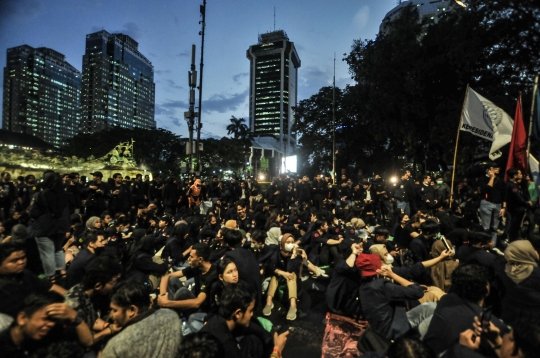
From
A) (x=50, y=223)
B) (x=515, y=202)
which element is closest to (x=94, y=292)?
(x=50, y=223)

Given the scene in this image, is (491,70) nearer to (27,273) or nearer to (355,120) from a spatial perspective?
(355,120)

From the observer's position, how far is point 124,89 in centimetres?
12862

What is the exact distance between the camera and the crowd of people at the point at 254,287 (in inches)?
87.6

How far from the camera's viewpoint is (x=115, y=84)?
124m

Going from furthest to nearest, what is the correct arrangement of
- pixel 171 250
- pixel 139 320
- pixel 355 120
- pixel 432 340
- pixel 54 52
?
1. pixel 54 52
2. pixel 355 120
3. pixel 171 250
4. pixel 432 340
5. pixel 139 320

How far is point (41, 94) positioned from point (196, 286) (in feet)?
450

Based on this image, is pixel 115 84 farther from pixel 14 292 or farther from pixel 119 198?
pixel 14 292

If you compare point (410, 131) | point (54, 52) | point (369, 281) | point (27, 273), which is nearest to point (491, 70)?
point (410, 131)

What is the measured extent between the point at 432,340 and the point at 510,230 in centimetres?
593

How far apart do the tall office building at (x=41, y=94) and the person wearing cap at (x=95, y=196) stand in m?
106

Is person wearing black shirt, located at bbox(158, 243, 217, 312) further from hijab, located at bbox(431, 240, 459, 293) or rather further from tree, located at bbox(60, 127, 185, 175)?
tree, located at bbox(60, 127, 185, 175)

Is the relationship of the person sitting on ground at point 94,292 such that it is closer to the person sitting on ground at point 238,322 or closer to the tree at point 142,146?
the person sitting on ground at point 238,322

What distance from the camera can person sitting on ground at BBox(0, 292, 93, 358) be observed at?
202 centimetres

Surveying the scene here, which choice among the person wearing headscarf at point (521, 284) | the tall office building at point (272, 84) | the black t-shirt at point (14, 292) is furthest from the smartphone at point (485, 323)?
the tall office building at point (272, 84)
